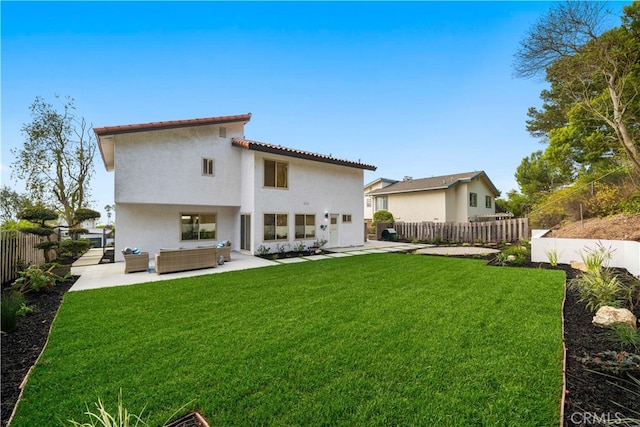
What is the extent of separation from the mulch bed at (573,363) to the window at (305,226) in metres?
9.73

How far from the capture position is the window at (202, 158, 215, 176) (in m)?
12.3

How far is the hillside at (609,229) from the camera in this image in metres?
8.02

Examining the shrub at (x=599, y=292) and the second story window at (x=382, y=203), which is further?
the second story window at (x=382, y=203)

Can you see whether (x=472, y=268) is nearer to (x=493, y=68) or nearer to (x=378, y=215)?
(x=493, y=68)

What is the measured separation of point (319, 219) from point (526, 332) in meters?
11.6

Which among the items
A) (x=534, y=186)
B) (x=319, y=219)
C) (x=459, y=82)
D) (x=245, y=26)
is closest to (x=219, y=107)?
(x=245, y=26)

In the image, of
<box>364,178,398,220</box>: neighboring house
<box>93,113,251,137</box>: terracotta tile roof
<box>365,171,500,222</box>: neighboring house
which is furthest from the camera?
<box>364,178,398,220</box>: neighboring house

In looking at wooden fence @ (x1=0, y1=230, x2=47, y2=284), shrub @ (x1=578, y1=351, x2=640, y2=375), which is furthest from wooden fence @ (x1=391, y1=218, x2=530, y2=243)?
wooden fence @ (x1=0, y1=230, x2=47, y2=284)

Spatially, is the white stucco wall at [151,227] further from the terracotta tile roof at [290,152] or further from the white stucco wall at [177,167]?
the terracotta tile roof at [290,152]

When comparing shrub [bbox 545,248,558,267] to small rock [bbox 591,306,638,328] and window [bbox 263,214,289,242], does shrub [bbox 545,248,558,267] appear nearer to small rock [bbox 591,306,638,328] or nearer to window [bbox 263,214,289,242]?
small rock [bbox 591,306,638,328]

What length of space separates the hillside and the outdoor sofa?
1283cm

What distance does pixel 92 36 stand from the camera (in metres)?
9.88

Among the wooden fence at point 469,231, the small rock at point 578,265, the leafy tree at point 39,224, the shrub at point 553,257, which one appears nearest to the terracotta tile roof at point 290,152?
the wooden fence at point 469,231

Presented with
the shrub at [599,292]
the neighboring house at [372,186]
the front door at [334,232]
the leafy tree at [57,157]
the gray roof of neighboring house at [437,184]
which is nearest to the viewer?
the shrub at [599,292]
